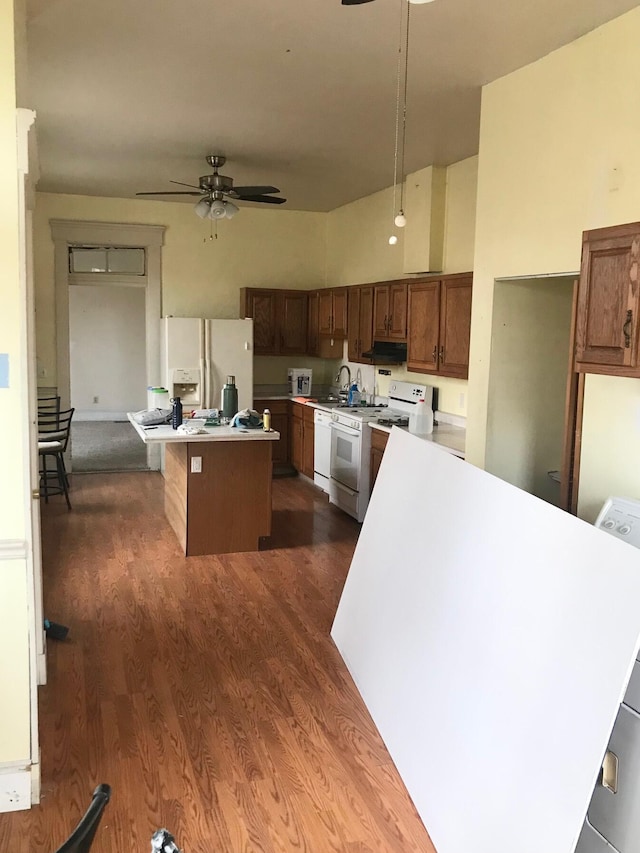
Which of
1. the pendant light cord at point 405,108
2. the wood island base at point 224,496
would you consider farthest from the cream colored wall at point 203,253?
the wood island base at point 224,496

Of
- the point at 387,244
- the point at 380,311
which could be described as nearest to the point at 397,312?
the point at 380,311

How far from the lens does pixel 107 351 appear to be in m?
11.8

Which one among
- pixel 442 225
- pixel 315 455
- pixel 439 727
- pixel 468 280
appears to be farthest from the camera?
pixel 315 455

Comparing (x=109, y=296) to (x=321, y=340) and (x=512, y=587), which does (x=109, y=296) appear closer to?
(x=321, y=340)

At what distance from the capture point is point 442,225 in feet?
19.3

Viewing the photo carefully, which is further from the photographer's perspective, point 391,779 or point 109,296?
point 109,296

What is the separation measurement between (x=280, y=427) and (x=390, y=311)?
214 cm

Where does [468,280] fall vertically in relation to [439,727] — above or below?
above

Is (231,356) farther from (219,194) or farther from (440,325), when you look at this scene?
(440,325)

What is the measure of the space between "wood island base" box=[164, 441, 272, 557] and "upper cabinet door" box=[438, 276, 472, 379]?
143 centimetres

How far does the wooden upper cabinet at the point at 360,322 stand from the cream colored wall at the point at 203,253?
1.46 meters

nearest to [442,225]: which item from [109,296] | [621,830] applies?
[621,830]

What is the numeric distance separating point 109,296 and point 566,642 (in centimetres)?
1086

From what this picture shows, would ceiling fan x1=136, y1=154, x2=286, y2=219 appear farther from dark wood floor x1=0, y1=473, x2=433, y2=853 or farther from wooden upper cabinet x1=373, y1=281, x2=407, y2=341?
dark wood floor x1=0, y1=473, x2=433, y2=853
